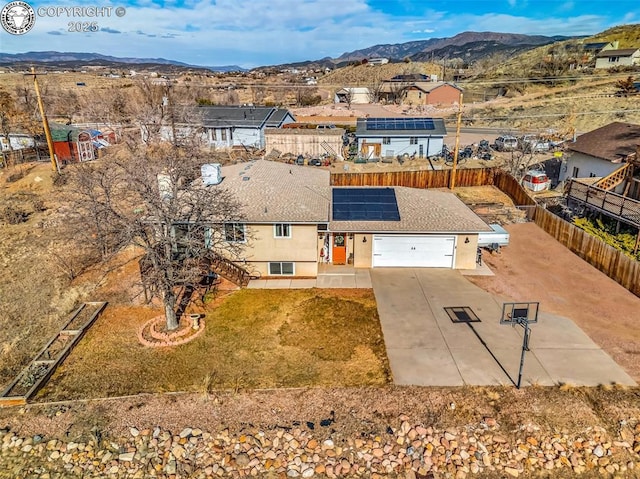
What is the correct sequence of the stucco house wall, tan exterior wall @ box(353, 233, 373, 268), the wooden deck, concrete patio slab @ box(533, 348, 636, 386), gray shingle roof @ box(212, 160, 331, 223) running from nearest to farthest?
concrete patio slab @ box(533, 348, 636, 386)
gray shingle roof @ box(212, 160, 331, 223)
tan exterior wall @ box(353, 233, 373, 268)
the wooden deck
the stucco house wall

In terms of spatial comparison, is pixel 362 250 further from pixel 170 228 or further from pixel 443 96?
pixel 443 96

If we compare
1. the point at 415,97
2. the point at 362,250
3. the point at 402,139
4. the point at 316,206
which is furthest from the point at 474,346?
the point at 415,97

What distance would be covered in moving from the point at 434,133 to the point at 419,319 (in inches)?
1201

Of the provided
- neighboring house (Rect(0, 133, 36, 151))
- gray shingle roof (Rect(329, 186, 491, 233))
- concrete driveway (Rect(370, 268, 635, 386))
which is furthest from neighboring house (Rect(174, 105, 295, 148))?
concrete driveway (Rect(370, 268, 635, 386))

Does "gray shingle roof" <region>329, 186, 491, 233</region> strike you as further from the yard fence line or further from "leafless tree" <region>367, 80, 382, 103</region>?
"leafless tree" <region>367, 80, 382, 103</region>

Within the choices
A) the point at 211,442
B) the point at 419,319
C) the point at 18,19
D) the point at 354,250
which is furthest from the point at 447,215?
the point at 18,19

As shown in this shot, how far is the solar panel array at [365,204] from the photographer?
2156 cm

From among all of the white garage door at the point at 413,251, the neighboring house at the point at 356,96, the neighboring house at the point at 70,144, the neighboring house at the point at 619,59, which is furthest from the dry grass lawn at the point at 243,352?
the neighboring house at the point at 619,59

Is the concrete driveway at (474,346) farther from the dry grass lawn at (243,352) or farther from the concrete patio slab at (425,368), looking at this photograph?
the dry grass lawn at (243,352)

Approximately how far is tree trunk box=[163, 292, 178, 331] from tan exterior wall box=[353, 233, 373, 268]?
938 cm

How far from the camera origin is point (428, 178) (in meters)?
35.2

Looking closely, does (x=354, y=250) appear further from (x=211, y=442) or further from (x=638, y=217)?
(x=638, y=217)

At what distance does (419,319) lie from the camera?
1703cm

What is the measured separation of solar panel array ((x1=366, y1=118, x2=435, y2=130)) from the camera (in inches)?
1716
